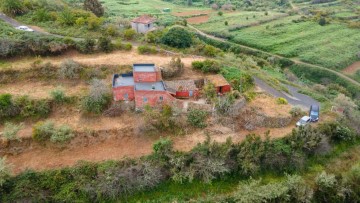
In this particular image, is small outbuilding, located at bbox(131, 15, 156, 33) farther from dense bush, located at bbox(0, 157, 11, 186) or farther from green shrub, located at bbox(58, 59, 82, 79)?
dense bush, located at bbox(0, 157, 11, 186)

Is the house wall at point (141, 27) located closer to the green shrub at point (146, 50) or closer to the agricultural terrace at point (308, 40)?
the green shrub at point (146, 50)

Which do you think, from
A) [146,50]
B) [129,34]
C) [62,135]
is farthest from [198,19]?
[62,135]

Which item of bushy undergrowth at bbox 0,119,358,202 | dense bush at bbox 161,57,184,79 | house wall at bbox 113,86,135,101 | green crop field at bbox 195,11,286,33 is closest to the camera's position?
bushy undergrowth at bbox 0,119,358,202

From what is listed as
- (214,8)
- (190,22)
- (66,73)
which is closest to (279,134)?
(66,73)

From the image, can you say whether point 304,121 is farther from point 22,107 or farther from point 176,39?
point 22,107

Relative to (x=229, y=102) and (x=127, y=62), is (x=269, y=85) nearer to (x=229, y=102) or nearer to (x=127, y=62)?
(x=229, y=102)

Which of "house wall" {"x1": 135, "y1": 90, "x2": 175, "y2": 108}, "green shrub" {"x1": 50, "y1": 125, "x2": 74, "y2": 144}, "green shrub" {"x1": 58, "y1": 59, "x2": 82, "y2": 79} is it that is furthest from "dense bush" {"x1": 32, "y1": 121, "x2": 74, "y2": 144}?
"green shrub" {"x1": 58, "y1": 59, "x2": 82, "y2": 79}
